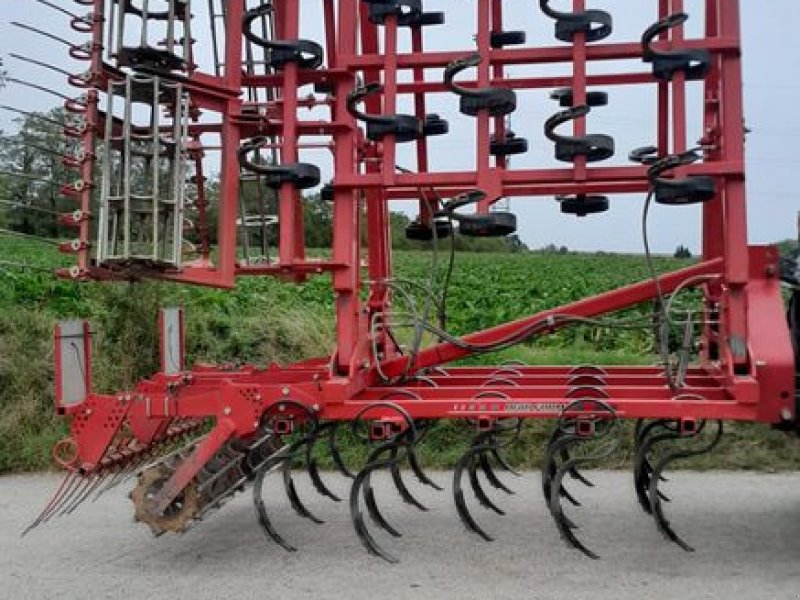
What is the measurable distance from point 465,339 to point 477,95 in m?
1.48

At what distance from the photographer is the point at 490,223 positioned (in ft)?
14.6

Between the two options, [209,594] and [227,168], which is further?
[227,168]

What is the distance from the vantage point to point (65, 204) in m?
5.68

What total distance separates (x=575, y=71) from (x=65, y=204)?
9.96 feet

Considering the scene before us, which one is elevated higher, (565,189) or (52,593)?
(565,189)

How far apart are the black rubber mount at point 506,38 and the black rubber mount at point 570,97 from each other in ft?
1.14

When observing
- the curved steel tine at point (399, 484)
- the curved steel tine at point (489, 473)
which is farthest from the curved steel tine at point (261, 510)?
the curved steel tine at point (489, 473)

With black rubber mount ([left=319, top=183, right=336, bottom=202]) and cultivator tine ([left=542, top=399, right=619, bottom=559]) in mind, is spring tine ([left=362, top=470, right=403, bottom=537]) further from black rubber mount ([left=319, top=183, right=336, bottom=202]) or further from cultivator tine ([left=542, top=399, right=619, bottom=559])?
black rubber mount ([left=319, top=183, right=336, bottom=202])

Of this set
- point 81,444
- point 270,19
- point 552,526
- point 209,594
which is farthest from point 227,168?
point 552,526

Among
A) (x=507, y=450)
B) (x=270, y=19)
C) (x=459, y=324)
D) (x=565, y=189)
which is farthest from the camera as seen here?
(x=459, y=324)

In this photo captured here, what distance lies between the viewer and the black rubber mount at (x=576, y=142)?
445 cm

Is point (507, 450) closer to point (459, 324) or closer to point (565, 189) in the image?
point (565, 189)

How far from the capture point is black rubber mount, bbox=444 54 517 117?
445cm

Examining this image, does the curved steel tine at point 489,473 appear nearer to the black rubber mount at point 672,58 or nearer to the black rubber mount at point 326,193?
the black rubber mount at point 326,193
